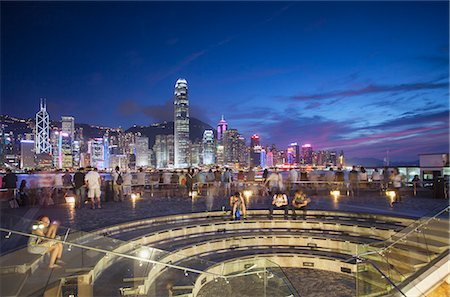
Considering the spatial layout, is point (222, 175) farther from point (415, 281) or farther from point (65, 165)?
point (65, 165)

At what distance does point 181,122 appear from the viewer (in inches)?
5910

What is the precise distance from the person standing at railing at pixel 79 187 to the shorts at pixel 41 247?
7558 mm

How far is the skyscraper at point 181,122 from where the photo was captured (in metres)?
146

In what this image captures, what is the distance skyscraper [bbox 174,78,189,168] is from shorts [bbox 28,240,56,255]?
139 metres

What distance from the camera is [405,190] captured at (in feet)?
54.6

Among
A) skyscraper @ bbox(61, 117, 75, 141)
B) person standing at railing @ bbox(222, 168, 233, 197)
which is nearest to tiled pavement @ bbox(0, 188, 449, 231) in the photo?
person standing at railing @ bbox(222, 168, 233, 197)

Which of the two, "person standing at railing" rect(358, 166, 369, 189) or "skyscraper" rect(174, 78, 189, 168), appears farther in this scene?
"skyscraper" rect(174, 78, 189, 168)

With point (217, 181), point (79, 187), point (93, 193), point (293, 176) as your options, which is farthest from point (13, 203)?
point (293, 176)

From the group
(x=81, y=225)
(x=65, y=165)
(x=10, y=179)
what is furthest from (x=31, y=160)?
(x=81, y=225)

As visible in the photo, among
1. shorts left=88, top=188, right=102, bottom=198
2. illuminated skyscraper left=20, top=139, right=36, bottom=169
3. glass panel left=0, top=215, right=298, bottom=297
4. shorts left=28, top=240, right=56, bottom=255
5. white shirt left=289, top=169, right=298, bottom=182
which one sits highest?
illuminated skyscraper left=20, top=139, right=36, bottom=169

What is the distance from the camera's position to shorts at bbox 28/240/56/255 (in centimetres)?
520

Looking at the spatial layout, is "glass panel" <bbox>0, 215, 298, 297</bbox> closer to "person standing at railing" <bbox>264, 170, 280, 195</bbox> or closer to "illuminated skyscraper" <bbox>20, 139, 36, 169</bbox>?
"person standing at railing" <bbox>264, 170, 280, 195</bbox>

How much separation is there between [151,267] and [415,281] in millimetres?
5964

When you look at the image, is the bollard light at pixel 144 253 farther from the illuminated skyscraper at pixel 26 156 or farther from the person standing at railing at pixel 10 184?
the illuminated skyscraper at pixel 26 156
